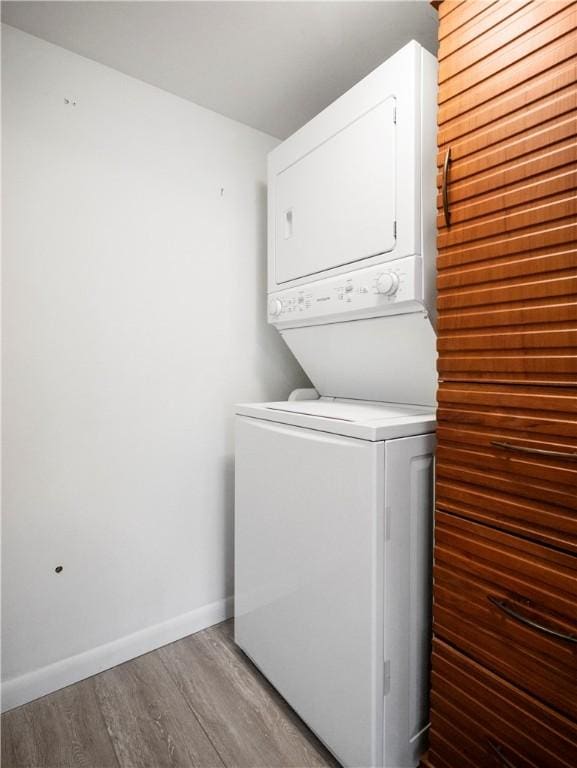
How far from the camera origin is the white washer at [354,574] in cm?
129

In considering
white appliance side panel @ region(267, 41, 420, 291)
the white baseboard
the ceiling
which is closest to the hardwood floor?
the white baseboard

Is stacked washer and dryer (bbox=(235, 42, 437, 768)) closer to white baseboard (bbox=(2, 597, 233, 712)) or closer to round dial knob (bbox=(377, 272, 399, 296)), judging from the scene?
round dial knob (bbox=(377, 272, 399, 296))

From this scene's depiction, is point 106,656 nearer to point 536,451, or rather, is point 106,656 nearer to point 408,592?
point 408,592

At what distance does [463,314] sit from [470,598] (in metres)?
0.85

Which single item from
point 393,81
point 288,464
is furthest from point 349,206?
point 288,464

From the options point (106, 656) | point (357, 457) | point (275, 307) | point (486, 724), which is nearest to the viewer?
point (486, 724)

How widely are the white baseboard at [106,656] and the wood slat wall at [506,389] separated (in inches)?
49.9

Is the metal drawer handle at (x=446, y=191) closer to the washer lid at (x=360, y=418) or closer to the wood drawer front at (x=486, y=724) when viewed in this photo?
the washer lid at (x=360, y=418)

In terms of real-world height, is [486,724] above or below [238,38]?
below

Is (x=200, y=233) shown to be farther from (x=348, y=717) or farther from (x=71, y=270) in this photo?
(x=348, y=717)

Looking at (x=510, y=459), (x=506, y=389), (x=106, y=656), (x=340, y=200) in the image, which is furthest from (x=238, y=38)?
(x=106, y=656)

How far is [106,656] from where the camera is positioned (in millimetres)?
1911

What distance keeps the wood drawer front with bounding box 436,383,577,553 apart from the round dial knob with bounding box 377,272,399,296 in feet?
1.28

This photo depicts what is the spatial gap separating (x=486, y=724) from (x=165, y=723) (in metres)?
1.20
